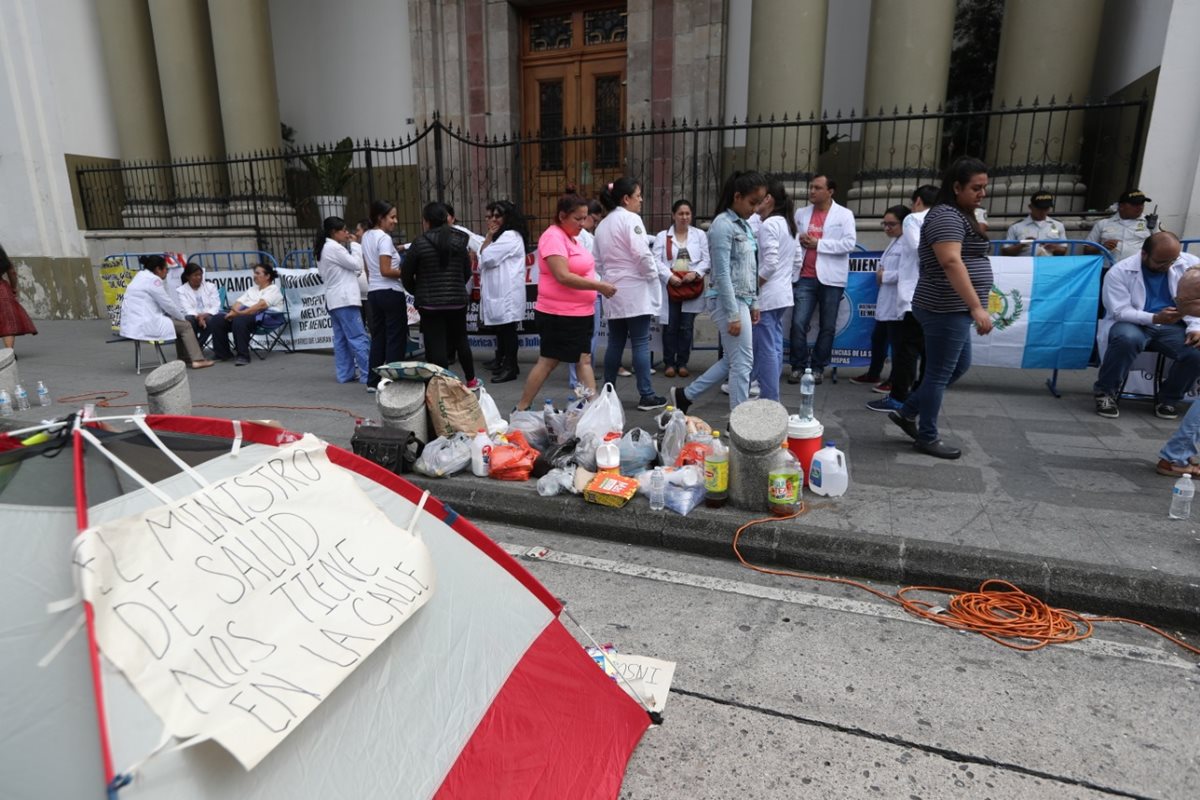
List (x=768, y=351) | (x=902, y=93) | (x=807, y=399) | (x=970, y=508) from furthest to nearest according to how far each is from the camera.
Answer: (x=902, y=93), (x=768, y=351), (x=807, y=399), (x=970, y=508)

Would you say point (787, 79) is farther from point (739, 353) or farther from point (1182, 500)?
point (1182, 500)

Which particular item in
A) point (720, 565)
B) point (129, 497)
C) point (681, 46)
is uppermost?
point (681, 46)

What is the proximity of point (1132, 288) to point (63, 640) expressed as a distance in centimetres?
748

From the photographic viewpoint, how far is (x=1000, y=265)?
22.7 ft

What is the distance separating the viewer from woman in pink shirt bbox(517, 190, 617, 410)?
5688 mm

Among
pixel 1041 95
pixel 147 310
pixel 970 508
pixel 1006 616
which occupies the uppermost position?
pixel 1041 95

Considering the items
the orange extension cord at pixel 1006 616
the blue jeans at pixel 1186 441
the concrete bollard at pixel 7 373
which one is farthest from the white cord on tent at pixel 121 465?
the concrete bollard at pixel 7 373

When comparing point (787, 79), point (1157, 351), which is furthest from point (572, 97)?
point (1157, 351)

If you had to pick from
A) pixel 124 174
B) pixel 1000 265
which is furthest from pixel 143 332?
pixel 1000 265

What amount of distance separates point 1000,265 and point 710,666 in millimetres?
5758

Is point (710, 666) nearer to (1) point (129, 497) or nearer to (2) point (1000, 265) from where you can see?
(1) point (129, 497)

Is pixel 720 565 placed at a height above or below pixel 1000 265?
below

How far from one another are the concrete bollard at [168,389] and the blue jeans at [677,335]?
471 cm

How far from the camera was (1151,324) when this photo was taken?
5980 mm
